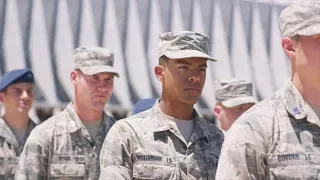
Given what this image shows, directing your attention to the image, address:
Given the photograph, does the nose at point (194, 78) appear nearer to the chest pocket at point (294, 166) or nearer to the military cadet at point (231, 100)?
the chest pocket at point (294, 166)

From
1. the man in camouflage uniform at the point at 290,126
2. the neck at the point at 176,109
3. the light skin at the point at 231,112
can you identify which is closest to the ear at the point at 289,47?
the man in camouflage uniform at the point at 290,126

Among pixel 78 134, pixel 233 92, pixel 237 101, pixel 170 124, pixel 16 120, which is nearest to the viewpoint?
pixel 170 124

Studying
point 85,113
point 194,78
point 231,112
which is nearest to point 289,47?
point 194,78

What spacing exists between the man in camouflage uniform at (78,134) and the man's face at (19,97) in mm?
703

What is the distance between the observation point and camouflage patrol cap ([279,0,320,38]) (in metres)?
2.29

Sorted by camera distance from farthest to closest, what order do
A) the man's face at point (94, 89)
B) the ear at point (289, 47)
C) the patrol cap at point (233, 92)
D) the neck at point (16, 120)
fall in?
the patrol cap at point (233, 92) < the neck at point (16, 120) < the man's face at point (94, 89) < the ear at point (289, 47)

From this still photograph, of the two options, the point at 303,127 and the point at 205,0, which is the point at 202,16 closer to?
the point at 205,0

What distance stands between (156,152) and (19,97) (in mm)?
2224

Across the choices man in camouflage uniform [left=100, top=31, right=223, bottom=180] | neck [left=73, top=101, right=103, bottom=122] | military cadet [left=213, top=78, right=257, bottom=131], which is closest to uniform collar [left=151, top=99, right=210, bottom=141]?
man in camouflage uniform [left=100, top=31, right=223, bottom=180]

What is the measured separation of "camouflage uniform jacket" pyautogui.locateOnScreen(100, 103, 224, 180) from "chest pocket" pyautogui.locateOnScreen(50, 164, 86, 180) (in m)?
1.02

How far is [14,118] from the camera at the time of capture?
5.03 m

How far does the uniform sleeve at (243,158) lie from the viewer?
7.32 ft

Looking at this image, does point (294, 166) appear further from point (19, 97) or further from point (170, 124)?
point (19, 97)

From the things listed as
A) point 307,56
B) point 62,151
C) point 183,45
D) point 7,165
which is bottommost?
point 7,165
